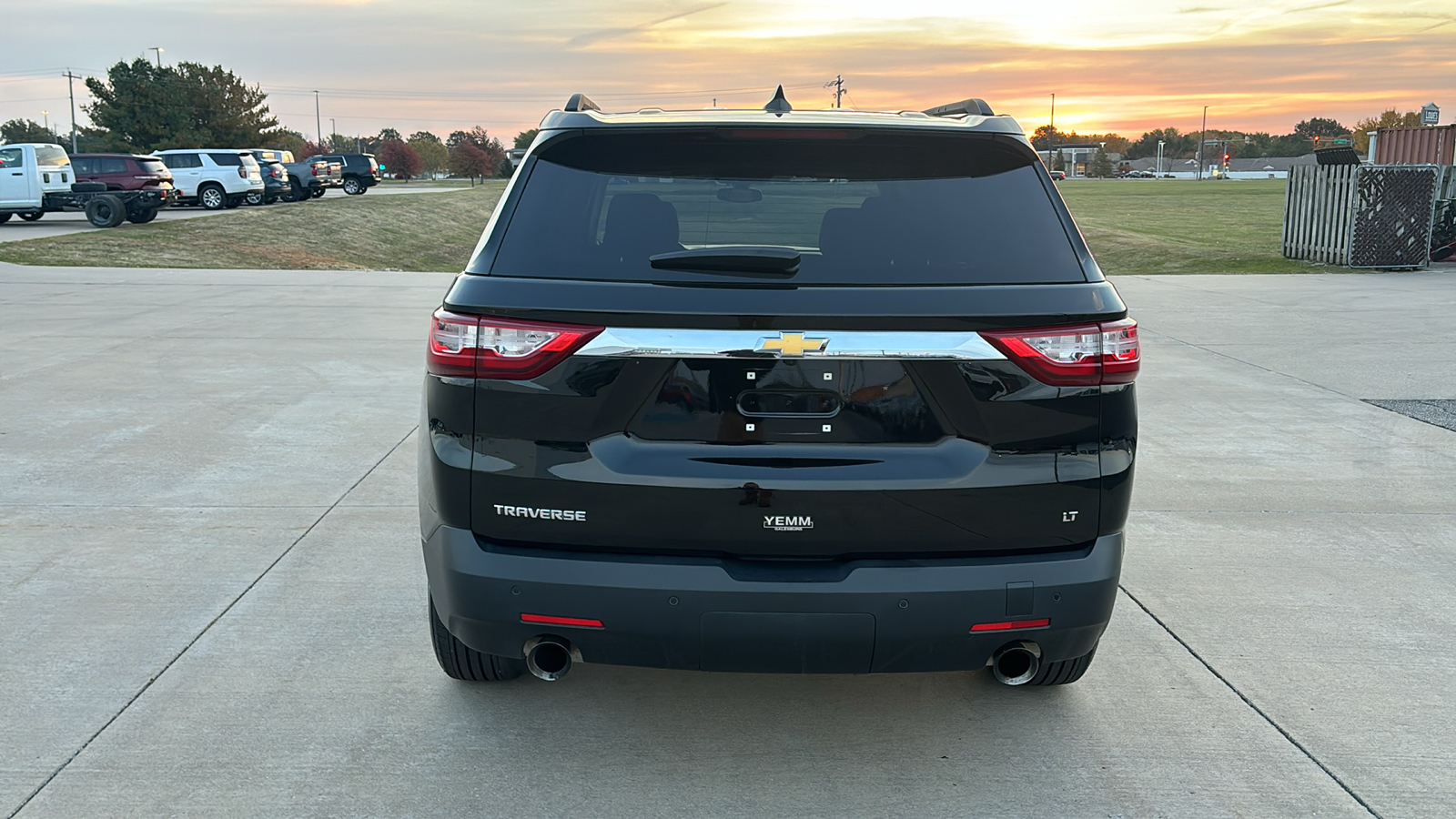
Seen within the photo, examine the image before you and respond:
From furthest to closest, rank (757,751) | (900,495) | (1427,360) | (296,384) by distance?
(1427,360)
(296,384)
(757,751)
(900,495)

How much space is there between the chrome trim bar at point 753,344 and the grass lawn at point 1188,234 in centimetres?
273

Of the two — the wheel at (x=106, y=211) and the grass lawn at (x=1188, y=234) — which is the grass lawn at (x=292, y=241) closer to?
the wheel at (x=106, y=211)

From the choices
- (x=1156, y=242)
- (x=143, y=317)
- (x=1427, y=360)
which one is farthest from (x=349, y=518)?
(x=1156, y=242)

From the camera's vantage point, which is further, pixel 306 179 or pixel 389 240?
pixel 306 179

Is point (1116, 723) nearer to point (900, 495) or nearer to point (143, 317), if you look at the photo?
point (900, 495)

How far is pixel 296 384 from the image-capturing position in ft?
29.2

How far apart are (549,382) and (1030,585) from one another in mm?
1292

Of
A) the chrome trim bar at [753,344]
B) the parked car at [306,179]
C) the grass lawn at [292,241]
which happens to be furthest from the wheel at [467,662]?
the parked car at [306,179]

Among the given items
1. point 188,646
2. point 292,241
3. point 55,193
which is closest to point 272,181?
point 55,193

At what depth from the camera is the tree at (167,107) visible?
7181cm

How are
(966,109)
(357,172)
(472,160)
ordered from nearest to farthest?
1. (966,109)
2. (357,172)
3. (472,160)

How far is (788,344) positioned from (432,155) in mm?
139842

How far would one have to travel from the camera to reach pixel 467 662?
3695 mm

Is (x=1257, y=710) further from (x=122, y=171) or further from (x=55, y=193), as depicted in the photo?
(x=55, y=193)
